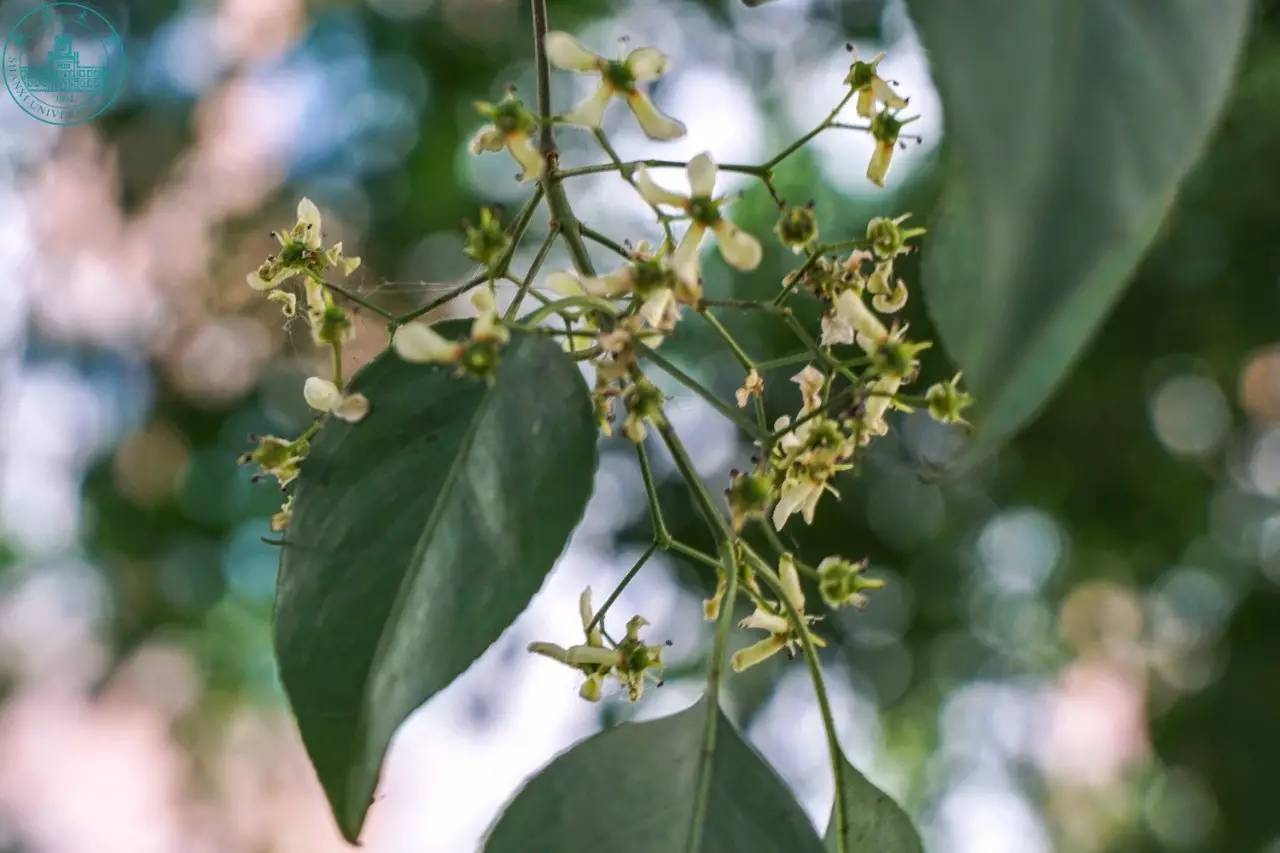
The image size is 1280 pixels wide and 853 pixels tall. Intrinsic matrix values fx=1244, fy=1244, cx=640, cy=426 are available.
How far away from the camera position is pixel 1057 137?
0.58ft

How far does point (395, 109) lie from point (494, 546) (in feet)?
5.78

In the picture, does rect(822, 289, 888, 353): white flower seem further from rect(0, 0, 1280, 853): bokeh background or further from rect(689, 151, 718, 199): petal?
rect(0, 0, 1280, 853): bokeh background

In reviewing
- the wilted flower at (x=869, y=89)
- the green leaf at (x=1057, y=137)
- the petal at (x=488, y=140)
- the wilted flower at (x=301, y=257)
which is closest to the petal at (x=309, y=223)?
the wilted flower at (x=301, y=257)

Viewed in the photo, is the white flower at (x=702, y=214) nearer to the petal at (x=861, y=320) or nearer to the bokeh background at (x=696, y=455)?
the petal at (x=861, y=320)

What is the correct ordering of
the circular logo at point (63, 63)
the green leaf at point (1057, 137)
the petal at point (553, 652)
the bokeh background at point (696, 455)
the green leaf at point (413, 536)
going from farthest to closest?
the bokeh background at point (696, 455), the circular logo at point (63, 63), the petal at point (553, 652), the green leaf at point (413, 536), the green leaf at point (1057, 137)

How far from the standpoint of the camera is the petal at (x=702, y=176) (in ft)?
1.27

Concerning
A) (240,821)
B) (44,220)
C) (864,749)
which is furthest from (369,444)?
(240,821)

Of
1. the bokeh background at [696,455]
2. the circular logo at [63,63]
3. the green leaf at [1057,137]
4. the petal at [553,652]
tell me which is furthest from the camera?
the bokeh background at [696,455]

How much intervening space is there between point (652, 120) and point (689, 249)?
0.05m

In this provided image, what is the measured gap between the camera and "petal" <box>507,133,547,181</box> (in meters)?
0.36

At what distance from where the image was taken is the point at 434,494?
0.34 m

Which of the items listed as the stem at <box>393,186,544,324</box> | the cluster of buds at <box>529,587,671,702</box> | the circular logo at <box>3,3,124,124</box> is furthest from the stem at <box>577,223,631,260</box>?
the circular logo at <box>3,3,124,124</box>

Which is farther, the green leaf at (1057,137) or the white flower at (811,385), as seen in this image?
the white flower at (811,385)

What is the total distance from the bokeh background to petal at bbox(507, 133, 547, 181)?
954 millimetres
